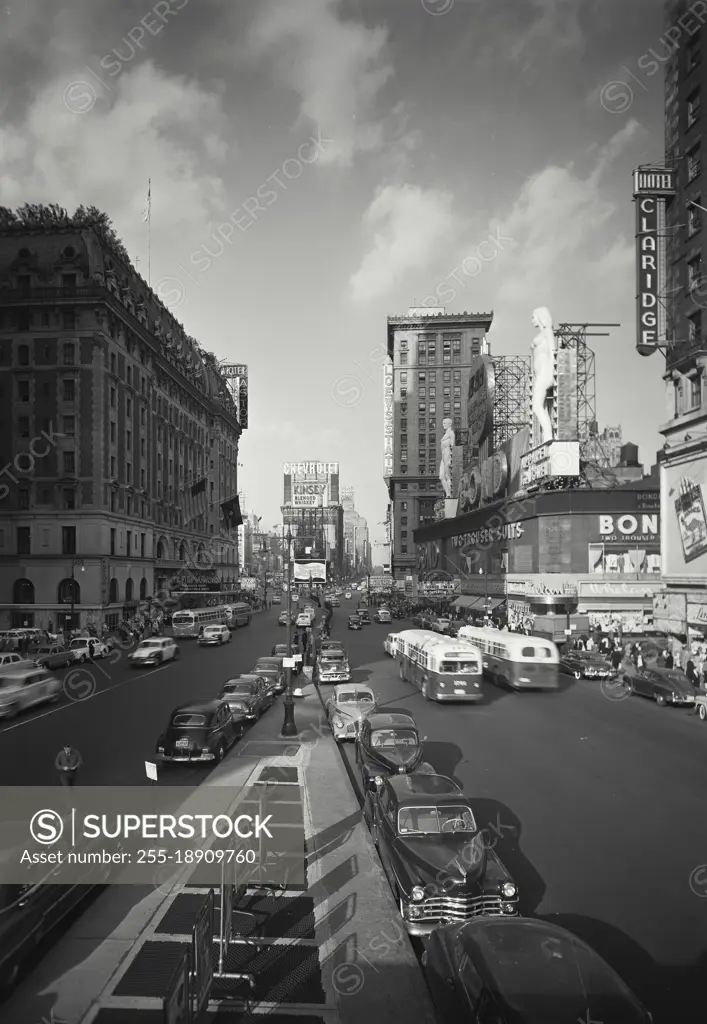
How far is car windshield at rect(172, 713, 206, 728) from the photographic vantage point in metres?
16.5

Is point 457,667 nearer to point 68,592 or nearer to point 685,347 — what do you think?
point 685,347

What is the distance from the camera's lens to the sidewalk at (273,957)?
6.84 m

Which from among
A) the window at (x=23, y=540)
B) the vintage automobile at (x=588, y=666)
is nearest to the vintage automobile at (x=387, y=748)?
the vintage automobile at (x=588, y=666)

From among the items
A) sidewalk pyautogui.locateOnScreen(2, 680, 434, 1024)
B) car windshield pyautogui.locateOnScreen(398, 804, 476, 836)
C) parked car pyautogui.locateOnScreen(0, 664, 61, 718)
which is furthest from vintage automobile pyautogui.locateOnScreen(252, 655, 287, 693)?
car windshield pyautogui.locateOnScreen(398, 804, 476, 836)

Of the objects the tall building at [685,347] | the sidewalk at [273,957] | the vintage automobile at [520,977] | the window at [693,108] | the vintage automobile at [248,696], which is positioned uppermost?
the window at [693,108]

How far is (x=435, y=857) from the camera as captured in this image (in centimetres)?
926

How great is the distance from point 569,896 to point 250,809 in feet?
16.0

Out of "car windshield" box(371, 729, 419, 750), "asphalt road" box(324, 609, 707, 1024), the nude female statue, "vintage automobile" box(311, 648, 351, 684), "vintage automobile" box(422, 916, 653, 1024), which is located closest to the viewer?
"vintage automobile" box(422, 916, 653, 1024)

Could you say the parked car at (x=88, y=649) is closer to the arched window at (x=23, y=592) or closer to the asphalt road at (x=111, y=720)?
the asphalt road at (x=111, y=720)

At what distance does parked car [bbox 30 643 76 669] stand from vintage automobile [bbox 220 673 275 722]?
13840mm

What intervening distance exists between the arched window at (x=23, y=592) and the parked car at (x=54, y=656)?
→ 19.2 meters

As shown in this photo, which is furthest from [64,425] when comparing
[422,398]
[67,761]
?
[422,398]

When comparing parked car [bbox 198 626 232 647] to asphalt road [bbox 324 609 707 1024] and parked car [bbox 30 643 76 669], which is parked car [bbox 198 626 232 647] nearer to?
parked car [bbox 30 643 76 669]

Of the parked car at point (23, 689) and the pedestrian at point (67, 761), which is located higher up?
the pedestrian at point (67, 761)
